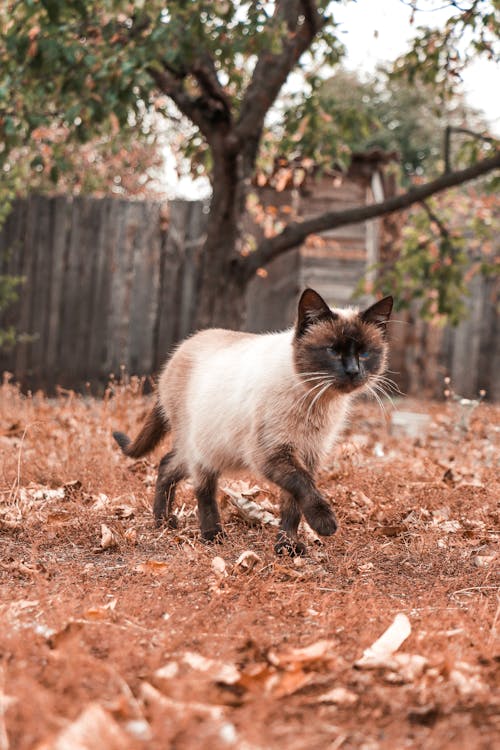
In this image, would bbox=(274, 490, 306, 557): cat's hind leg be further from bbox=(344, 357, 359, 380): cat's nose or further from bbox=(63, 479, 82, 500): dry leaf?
bbox=(63, 479, 82, 500): dry leaf

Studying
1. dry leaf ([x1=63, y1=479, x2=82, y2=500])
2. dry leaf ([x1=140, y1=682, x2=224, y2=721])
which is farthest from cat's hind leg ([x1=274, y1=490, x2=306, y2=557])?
dry leaf ([x1=140, y1=682, x2=224, y2=721])

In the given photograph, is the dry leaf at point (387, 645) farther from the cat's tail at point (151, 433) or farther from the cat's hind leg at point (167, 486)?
the cat's tail at point (151, 433)

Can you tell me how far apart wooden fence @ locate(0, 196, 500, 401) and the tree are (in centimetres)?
236

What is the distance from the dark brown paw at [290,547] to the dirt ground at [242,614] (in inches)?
2.7

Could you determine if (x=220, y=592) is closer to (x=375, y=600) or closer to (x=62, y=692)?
(x=375, y=600)

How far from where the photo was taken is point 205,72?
714 cm

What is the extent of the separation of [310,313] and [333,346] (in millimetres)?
192

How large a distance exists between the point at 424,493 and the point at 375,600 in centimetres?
172

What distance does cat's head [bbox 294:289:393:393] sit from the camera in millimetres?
3426

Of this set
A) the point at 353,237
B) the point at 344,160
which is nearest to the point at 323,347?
the point at 344,160

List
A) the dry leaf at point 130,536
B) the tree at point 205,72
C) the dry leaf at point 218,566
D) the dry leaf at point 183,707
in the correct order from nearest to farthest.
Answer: the dry leaf at point 183,707 < the dry leaf at point 218,566 < the dry leaf at point 130,536 < the tree at point 205,72

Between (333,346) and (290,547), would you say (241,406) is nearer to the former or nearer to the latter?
(333,346)

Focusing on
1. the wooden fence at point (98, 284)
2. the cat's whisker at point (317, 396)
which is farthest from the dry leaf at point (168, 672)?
the wooden fence at point (98, 284)

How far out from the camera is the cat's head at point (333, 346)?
135 inches
